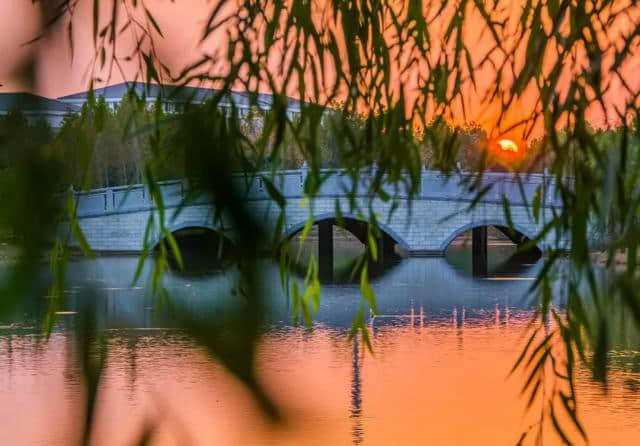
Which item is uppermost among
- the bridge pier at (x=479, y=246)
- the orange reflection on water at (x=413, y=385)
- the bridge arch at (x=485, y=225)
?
the bridge arch at (x=485, y=225)

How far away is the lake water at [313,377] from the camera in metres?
0.61

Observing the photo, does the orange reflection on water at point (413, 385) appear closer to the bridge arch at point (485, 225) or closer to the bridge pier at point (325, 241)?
the bridge arch at point (485, 225)

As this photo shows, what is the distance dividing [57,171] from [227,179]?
0.26ft

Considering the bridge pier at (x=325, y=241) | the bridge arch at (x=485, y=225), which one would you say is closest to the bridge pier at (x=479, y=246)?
the bridge arch at (x=485, y=225)

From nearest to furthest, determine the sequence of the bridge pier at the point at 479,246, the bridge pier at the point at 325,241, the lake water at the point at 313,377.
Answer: the lake water at the point at 313,377 < the bridge pier at the point at 479,246 < the bridge pier at the point at 325,241

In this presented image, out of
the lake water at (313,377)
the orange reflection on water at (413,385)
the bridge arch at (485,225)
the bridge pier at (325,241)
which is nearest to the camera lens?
the lake water at (313,377)

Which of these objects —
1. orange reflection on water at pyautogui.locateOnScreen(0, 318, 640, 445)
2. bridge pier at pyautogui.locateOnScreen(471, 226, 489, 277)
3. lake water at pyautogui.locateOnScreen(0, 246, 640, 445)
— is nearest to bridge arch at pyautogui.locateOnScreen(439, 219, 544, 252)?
bridge pier at pyautogui.locateOnScreen(471, 226, 489, 277)

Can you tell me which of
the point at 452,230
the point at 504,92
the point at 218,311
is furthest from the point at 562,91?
the point at 452,230

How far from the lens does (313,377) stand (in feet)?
33.4

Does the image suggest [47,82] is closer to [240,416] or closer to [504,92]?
[240,416]

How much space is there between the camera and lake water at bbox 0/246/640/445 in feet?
2.02

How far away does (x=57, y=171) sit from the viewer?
0.61 m

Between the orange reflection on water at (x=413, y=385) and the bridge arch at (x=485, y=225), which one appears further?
the bridge arch at (x=485, y=225)

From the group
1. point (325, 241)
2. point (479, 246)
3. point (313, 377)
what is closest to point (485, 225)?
point (479, 246)
